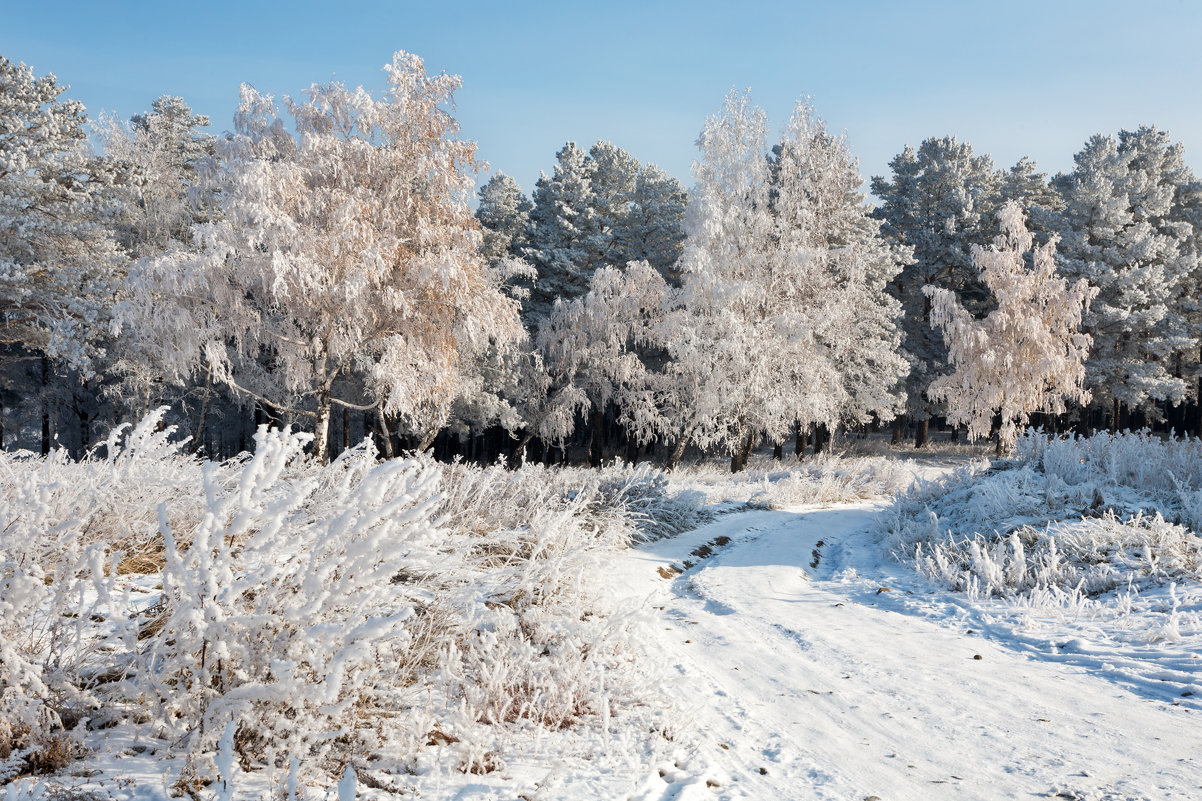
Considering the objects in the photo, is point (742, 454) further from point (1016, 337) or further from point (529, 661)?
point (529, 661)

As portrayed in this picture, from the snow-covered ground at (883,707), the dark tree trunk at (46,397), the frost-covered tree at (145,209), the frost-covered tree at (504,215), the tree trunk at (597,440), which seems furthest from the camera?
the frost-covered tree at (504,215)

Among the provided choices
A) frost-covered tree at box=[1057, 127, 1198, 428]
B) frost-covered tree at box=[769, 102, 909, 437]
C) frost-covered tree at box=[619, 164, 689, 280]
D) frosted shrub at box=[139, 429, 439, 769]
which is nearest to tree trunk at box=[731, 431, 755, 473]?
frost-covered tree at box=[769, 102, 909, 437]

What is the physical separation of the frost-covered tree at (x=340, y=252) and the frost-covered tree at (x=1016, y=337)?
16.6m

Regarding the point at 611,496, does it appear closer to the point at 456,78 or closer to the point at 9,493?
the point at 9,493

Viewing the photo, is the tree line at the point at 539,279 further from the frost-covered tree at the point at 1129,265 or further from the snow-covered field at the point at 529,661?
the snow-covered field at the point at 529,661

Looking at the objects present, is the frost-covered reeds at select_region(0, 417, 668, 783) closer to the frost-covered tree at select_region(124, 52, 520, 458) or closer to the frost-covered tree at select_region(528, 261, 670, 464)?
the frost-covered tree at select_region(124, 52, 520, 458)

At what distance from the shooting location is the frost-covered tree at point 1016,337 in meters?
22.4

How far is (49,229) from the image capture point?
1767cm

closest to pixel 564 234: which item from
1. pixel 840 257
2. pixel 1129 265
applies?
pixel 840 257

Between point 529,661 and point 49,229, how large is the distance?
20.7m

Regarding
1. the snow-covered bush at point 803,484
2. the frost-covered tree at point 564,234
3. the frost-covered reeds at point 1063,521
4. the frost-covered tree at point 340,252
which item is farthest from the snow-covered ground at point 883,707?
the frost-covered tree at point 564,234

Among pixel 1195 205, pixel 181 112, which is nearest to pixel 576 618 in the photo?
pixel 181 112

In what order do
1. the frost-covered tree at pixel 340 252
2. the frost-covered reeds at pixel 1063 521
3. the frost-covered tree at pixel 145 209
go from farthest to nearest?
the frost-covered tree at pixel 145 209, the frost-covered tree at pixel 340 252, the frost-covered reeds at pixel 1063 521

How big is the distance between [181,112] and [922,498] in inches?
1166
